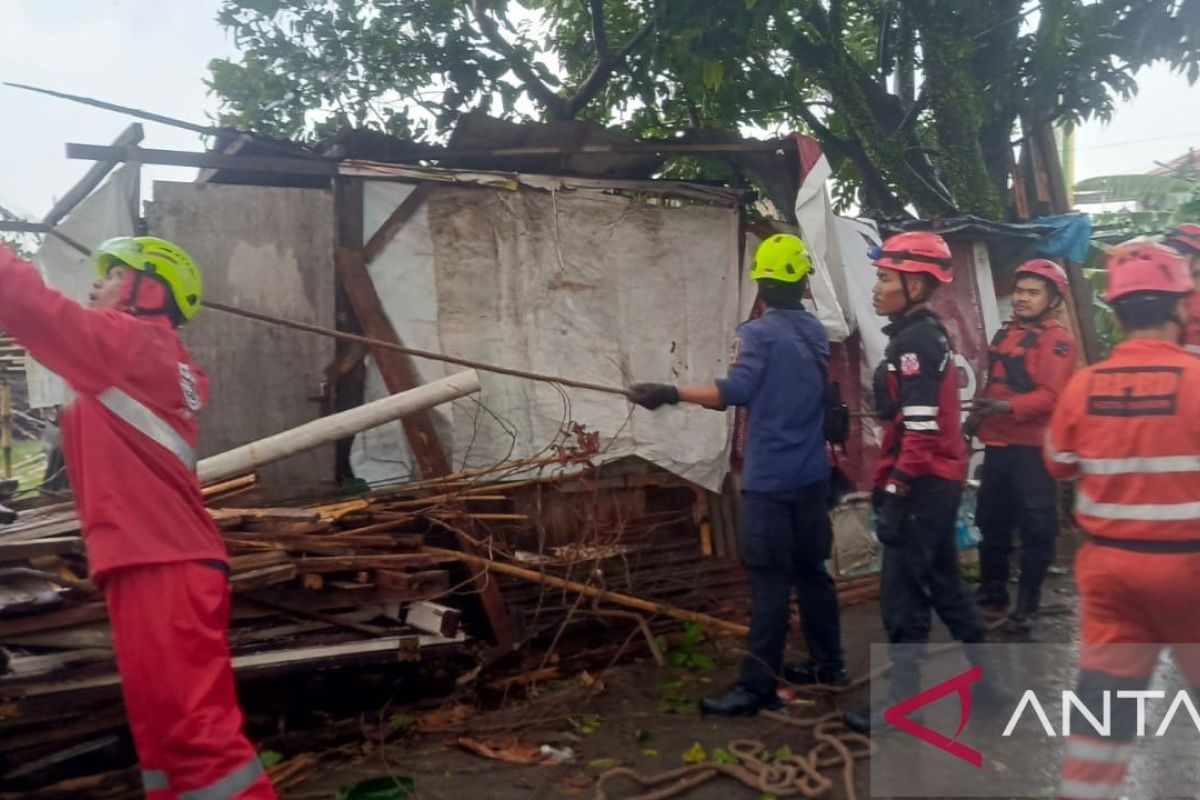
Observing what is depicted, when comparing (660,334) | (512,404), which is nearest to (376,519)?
(512,404)

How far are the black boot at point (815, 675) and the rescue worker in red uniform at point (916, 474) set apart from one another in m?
0.50

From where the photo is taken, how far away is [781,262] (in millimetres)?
4812

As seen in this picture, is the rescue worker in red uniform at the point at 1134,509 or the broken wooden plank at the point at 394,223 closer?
the rescue worker in red uniform at the point at 1134,509

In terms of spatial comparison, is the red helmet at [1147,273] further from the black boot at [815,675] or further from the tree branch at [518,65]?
the tree branch at [518,65]

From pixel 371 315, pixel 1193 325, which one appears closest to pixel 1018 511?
pixel 1193 325

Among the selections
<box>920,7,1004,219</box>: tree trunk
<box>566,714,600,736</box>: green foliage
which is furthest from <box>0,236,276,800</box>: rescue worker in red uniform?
<box>920,7,1004,219</box>: tree trunk

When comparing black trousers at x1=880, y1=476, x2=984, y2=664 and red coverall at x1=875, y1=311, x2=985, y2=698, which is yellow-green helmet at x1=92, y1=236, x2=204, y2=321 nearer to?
red coverall at x1=875, y1=311, x2=985, y2=698

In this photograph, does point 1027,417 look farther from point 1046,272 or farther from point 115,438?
point 115,438

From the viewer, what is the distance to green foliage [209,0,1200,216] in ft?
24.9

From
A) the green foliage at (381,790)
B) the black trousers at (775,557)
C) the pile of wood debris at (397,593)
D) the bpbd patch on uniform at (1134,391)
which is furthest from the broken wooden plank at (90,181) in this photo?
the bpbd patch on uniform at (1134,391)

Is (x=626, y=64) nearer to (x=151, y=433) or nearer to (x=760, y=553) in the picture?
(x=760, y=553)

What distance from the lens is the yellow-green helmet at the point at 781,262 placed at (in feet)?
15.8

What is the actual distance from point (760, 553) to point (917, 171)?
20.1ft

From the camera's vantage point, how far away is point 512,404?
19.0 ft
